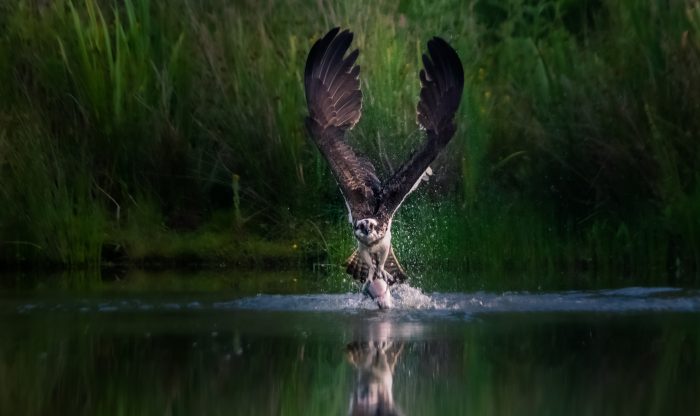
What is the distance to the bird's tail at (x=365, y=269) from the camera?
14.6 metres

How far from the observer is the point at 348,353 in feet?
37.8

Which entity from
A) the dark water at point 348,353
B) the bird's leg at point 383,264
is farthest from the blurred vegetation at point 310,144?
the dark water at point 348,353

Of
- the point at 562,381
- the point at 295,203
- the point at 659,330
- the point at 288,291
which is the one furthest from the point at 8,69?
the point at 562,381

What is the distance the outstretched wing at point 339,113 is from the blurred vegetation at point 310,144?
1.77m

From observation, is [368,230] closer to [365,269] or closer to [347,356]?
[365,269]

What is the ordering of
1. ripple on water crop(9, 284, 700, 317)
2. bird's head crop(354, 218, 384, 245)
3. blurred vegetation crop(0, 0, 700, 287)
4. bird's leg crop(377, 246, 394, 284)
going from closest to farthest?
ripple on water crop(9, 284, 700, 317) → bird's head crop(354, 218, 384, 245) → bird's leg crop(377, 246, 394, 284) → blurred vegetation crop(0, 0, 700, 287)

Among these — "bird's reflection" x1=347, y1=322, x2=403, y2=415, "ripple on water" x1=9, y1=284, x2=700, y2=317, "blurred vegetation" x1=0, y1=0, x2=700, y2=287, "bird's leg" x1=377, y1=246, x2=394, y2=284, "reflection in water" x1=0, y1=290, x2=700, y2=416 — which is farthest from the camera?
"blurred vegetation" x1=0, y1=0, x2=700, y2=287

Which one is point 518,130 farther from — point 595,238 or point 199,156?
point 199,156

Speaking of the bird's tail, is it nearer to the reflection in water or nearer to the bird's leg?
the bird's leg

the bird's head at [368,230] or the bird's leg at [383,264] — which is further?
the bird's leg at [383,264]

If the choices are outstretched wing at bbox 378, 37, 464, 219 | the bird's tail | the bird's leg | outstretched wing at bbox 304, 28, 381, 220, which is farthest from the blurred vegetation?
outstretched wing at bbox 378, 37, 464, 219

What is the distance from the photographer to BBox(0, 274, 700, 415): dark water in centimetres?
964

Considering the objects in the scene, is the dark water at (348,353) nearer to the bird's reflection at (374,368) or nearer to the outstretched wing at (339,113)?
the bird's reflection at (374,368)

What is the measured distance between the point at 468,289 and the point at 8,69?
18.5 ft
